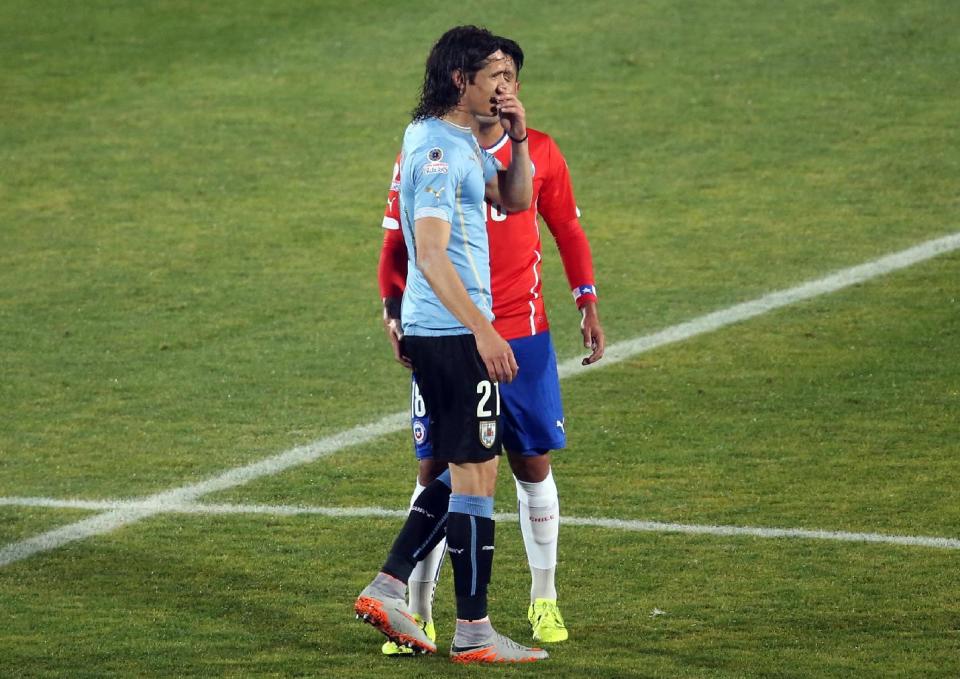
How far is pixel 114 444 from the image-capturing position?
787 cm

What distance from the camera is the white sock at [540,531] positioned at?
5.59m

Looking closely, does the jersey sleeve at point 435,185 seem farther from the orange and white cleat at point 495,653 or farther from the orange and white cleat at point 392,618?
the orange and white cleat at point 495,653

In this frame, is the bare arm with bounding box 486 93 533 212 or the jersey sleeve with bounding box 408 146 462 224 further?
the bare arm with bounding box 486 93 533 212

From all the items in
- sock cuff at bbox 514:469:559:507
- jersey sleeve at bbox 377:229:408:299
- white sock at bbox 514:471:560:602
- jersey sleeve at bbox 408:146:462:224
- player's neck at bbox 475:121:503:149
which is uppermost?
player's neck at bbox 475:121:503:149

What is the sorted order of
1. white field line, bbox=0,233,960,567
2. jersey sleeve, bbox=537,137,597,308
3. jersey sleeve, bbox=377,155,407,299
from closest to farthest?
jersey sleeve, bbox=377,155,407,299
jersey sleeve, bbox=537,137,597,308
white field line, bbox=0,233,960,567

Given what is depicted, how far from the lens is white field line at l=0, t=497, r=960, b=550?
6.40 meters

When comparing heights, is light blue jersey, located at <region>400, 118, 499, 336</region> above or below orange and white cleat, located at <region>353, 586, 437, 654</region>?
above

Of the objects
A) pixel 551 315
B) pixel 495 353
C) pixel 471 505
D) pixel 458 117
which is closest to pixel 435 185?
pixel 458 117

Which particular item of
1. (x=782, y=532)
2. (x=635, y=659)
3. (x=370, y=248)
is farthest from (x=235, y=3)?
(x=635, y=659)

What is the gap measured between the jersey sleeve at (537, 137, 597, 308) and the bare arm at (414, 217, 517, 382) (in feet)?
2.86

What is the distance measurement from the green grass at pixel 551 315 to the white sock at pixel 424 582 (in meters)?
0.15

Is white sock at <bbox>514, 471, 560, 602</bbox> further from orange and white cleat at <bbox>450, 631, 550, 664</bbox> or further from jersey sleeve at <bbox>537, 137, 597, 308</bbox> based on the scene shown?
jersey sleeve at <bbox>537, 137, 597, 308</bbox>

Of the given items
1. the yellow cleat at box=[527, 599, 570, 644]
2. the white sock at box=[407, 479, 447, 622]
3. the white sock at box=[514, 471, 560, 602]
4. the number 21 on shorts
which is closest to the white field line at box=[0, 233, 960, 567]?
the white sock at box=[407, 479, 447, 622]

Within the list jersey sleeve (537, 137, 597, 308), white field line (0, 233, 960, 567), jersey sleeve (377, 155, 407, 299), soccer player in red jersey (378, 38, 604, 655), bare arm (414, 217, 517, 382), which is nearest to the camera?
bare arm (414, 217, 517, 382)
